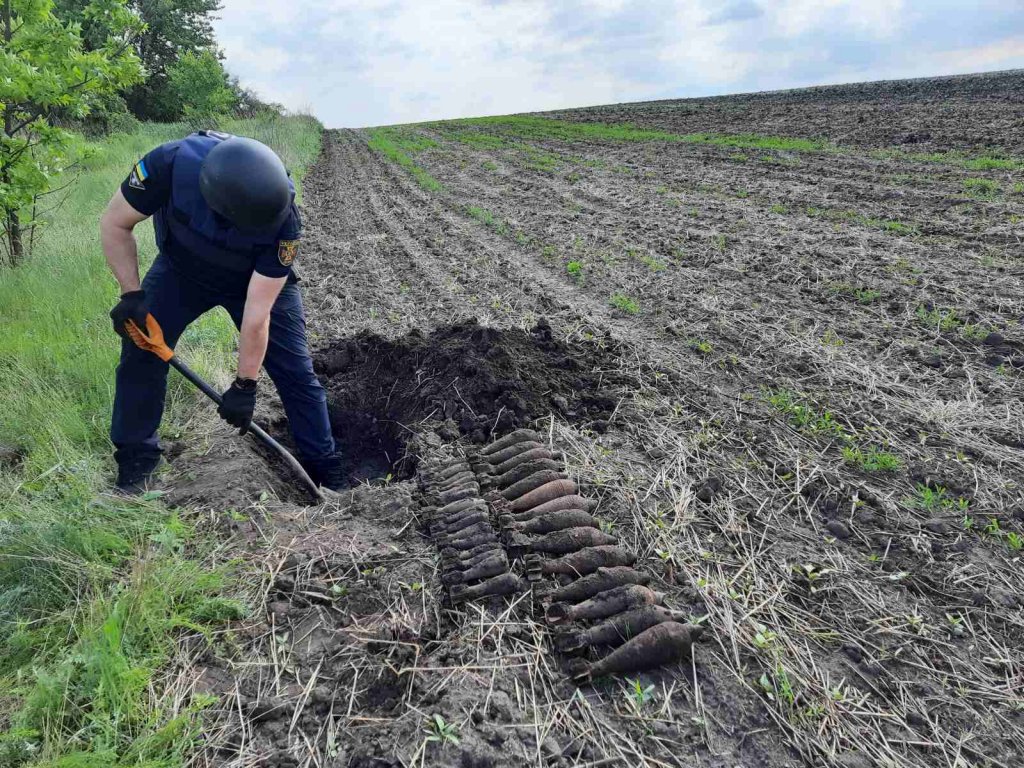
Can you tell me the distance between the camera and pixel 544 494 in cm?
296

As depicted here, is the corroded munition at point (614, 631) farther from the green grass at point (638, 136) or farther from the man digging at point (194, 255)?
the green grass at point (638, 136)

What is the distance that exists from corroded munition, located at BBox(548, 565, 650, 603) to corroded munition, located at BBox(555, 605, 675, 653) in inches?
6.5

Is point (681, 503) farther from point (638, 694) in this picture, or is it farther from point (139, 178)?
point (139, 178)

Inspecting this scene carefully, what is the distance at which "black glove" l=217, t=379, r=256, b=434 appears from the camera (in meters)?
Answer: 3.11

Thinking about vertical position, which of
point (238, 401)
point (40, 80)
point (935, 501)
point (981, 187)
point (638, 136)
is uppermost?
point (40, 80)

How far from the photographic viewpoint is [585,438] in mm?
3533

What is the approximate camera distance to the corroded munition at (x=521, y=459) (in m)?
3.24

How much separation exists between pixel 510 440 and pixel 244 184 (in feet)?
6.09

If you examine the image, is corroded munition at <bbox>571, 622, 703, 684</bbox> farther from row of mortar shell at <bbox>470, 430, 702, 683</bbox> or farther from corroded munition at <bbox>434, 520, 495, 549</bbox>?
corroded munition at <bbox>434, 520, 495, 549</bbox>

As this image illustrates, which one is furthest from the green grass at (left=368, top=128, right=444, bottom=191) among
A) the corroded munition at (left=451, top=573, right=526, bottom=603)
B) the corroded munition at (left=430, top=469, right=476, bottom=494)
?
the corroded munition at (left=451, top=573, right=526, bottom=603)

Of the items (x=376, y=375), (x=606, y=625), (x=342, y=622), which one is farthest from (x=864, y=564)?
(x=376, y=375)

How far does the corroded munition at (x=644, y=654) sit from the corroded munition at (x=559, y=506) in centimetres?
79

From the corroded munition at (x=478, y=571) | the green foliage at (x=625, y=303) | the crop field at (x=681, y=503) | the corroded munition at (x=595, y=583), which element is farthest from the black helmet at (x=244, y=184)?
the green foliage at (x=625, y=303)

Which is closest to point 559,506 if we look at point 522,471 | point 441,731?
point 522,471
